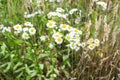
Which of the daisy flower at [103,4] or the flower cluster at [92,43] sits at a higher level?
the daisy flower at [103,4]

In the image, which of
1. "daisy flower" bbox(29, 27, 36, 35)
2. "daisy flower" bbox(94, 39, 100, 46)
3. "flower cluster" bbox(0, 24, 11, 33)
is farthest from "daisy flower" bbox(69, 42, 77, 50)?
"flower cluster" bbox(0, 24, 11, 33)

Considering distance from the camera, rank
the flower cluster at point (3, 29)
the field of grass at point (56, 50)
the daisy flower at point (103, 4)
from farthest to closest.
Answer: the daisy flower at point (103, 4) → the flower cluster at point (3, 29) → the field of grass at point (56, 50)

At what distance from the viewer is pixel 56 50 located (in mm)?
2156

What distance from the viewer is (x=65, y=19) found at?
7.63 feet

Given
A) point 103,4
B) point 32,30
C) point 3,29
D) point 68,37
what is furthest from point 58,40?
point 103,4

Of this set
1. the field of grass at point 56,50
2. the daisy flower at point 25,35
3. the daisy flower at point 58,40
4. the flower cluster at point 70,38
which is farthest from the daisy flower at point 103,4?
the daisy flower at point 25,35

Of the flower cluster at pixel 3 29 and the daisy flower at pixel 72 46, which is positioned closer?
the daisy flower at pixel 72 46

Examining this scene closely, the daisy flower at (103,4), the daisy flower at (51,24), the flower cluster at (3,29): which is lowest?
the flower cluster at (3,29)

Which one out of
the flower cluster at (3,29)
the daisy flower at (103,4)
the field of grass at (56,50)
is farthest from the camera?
the daisy flower at (103,4)

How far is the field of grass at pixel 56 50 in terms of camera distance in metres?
2.07

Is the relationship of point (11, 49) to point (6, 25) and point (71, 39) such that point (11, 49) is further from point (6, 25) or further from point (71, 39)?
point (71, 39)

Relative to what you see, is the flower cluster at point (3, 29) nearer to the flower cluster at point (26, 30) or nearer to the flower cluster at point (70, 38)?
the flower cluster at point (26, 30)

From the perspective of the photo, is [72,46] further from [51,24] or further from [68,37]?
[51,24]

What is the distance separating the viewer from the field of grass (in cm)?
207
